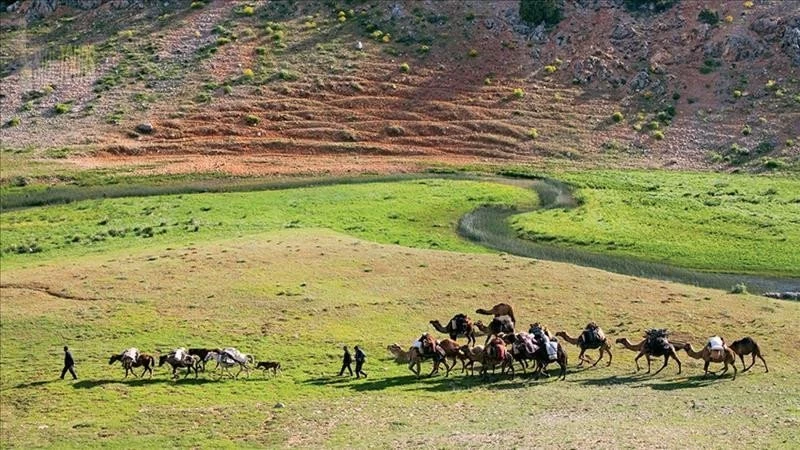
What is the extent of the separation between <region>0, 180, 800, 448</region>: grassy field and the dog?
0.51m

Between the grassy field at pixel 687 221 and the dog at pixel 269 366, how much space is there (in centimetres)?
2429

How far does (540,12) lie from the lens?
93375 mm

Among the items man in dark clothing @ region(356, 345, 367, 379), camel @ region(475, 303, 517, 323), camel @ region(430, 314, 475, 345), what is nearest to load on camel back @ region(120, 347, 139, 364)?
man in dark clothing @ region(356, 345, 367, 379)

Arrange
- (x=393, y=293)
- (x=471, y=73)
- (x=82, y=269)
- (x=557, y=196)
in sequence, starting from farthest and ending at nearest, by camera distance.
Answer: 1. (x=471, y=73)
2. (x=557, y=196)
3. (x=82, y=269)
4. (x=393, y=293)

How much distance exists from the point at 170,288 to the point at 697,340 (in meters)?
20.9

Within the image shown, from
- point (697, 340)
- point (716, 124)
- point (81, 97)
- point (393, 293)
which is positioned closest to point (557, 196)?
point (716, 124)

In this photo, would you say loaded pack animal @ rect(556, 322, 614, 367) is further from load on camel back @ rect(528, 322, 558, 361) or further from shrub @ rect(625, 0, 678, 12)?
shrub @ rect(625, 0, 678, 12)

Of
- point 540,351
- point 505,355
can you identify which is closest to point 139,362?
point 505,355

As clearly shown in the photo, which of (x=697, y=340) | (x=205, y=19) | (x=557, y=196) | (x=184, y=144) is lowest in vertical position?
(x=697, y=340)

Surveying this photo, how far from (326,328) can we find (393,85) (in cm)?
5007

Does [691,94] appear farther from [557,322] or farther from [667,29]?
[557,322]

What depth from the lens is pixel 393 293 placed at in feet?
144

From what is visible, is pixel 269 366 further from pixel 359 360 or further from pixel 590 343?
pixel 590 343

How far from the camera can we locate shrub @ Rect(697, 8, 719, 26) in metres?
89.9
